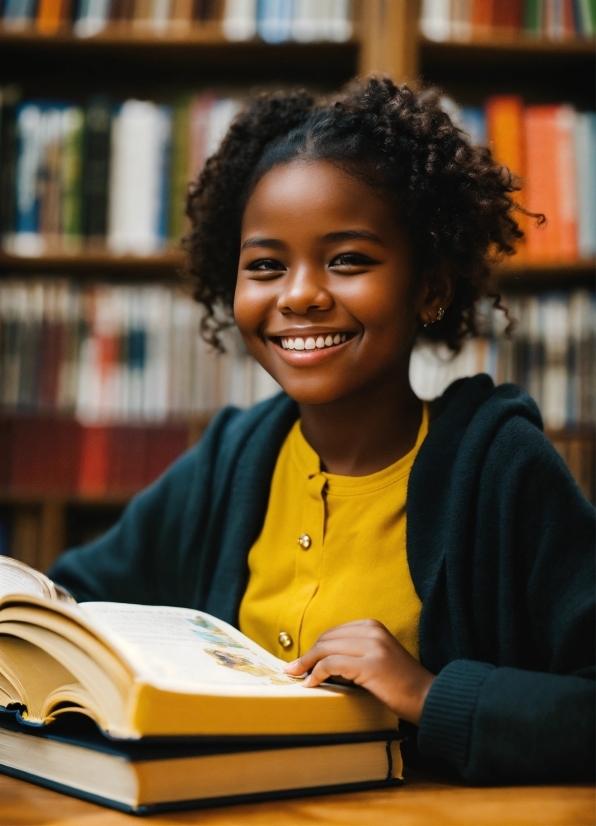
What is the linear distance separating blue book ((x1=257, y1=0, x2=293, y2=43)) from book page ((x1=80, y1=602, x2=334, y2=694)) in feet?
4.51

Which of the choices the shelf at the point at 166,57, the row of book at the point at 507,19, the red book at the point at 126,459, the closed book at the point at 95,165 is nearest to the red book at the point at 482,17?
the row of book at the point at 507,19

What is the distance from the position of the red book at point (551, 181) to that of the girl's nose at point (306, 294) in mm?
979

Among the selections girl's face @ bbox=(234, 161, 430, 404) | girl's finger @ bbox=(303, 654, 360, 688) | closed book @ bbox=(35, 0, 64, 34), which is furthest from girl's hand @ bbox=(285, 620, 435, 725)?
closed book @ bbox=(35, 0, 64, 34)

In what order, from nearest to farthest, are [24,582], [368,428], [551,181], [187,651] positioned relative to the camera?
[187,651] → [24,582] → [368,428] → [551,181]

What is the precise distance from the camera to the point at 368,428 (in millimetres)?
1044

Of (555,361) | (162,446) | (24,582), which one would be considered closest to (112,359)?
(162,446)

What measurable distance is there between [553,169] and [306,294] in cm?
105

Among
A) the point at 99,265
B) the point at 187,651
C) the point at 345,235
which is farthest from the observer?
the point at 99,265

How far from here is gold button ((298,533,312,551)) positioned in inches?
39.5

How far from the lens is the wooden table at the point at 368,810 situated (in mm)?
566

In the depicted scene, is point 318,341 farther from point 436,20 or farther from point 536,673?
point 436,20

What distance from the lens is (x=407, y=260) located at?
39.2 inches

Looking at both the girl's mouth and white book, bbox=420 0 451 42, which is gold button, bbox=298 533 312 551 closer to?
the girl's mouth

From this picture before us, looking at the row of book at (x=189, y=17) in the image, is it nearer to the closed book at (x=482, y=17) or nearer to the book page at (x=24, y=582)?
the closed book at (x=482, y=17)
